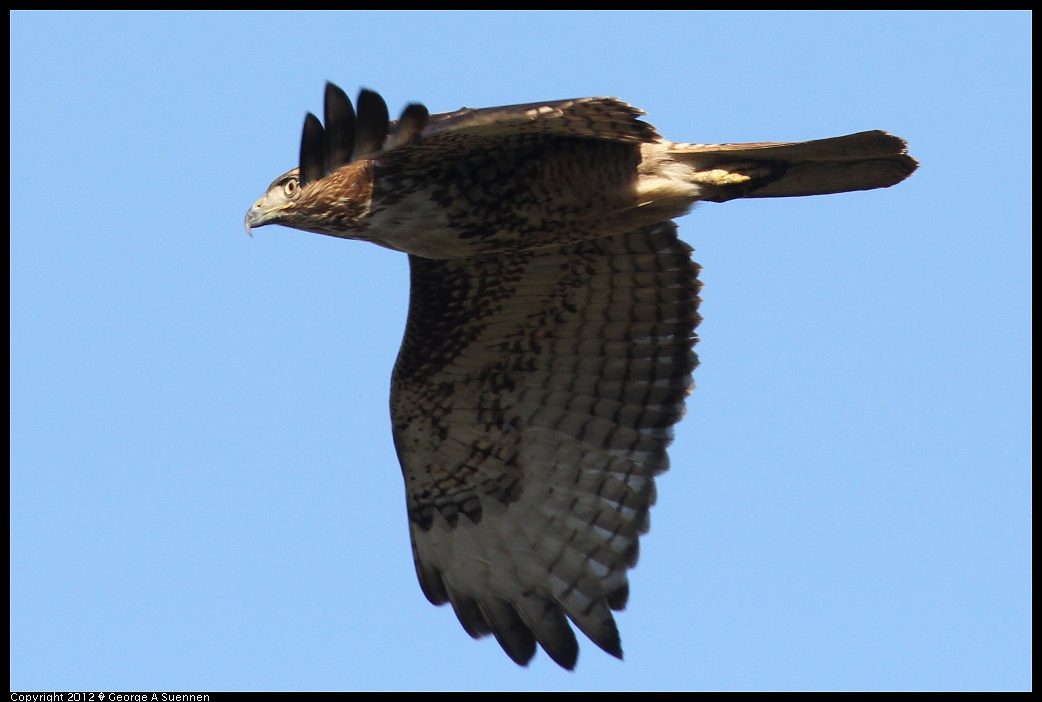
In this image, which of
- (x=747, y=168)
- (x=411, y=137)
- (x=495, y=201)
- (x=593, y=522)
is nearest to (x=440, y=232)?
(x=495, y=201)

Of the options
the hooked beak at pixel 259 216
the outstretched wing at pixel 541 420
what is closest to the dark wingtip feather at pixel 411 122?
the hooked beak at pixel 259 216

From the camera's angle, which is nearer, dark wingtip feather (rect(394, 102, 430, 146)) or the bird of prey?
dark wingtip feather (rect(394, 102, 430, 146))

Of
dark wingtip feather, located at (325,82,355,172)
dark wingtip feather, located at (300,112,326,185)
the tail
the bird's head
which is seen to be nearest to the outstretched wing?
the tail

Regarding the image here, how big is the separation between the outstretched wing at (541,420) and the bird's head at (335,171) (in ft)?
4.03

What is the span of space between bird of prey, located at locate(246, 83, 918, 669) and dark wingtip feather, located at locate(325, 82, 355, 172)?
2.70 feet

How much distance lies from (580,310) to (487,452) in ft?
3.35

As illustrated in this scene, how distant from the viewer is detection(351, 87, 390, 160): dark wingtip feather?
697 centimetres

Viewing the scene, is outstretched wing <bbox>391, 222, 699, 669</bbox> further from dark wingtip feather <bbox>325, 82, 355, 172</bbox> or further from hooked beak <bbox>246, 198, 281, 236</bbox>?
dark wingtip feather <bbox>325, 82, 355, 172</bbox>

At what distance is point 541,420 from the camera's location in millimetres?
9391

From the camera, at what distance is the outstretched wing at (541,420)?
29.5 ft

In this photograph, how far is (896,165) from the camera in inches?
309

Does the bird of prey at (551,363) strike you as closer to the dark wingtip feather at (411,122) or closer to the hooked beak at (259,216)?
the hooked beak at (259,216)

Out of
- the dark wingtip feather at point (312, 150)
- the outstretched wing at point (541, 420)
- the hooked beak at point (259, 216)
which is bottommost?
the outstretched wing at point (541, 420)

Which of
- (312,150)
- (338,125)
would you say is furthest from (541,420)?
(338,125)
